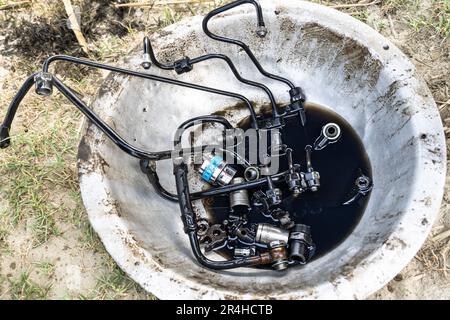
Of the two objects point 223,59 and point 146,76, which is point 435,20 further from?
point 146,76

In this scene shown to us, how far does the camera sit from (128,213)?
67.6 inches

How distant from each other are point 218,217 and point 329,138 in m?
0.60

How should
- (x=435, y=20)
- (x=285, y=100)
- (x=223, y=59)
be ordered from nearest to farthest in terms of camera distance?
(x=223, y=59)
(x=285, y=100)
(x=435, y=20)

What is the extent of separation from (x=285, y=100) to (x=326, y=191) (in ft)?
1.70

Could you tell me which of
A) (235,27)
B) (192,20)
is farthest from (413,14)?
(192,20)

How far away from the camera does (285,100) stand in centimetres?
225

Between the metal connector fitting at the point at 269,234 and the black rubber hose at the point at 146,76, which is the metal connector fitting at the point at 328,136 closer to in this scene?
the black rubber hose at the point at 146,76

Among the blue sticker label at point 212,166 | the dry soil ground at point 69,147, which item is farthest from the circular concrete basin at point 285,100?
the dry soil ground at point 69,147

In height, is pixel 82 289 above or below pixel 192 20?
below

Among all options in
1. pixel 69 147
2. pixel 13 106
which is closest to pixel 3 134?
pixel 13 106

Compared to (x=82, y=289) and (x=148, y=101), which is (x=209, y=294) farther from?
(x=148, y=101)

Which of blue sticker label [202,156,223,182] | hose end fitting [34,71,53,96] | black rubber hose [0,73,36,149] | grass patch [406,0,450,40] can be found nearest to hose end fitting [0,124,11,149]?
black rubber hose [0,73,36,149]

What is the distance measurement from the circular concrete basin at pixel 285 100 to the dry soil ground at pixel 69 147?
37cm

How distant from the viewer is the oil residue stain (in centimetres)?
189
